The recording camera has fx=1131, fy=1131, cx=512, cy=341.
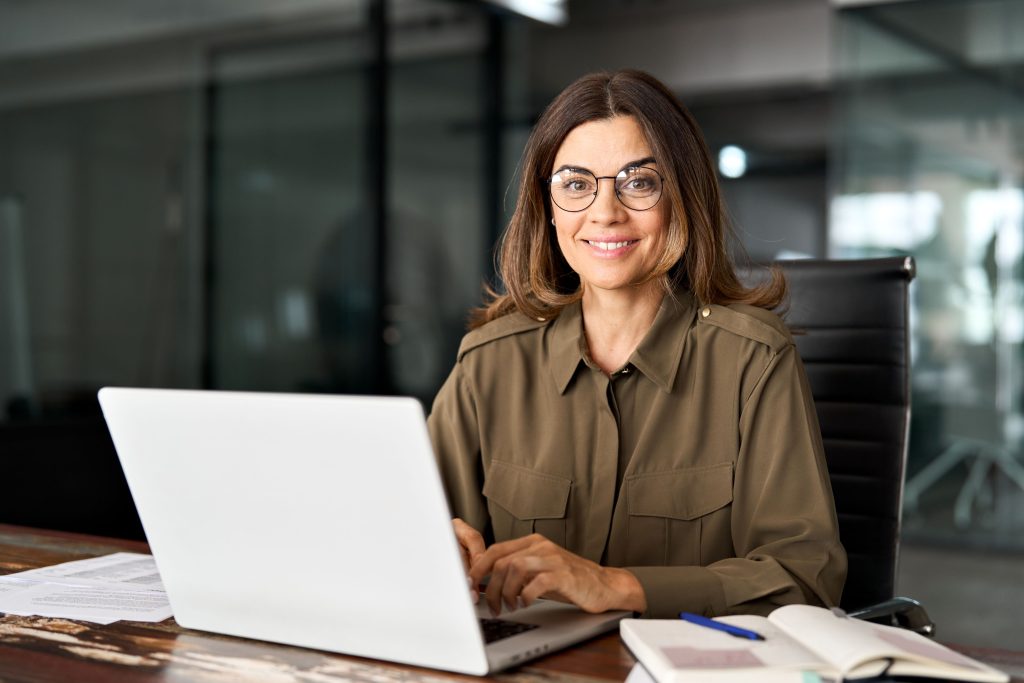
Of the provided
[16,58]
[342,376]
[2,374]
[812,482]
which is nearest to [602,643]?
[812,482]

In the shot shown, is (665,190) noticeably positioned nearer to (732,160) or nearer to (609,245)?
(609,245)

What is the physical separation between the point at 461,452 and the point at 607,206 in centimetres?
42

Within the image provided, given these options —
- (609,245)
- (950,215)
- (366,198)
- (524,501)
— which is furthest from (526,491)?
(950,215)

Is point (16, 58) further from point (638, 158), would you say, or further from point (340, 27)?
point (638, 158)

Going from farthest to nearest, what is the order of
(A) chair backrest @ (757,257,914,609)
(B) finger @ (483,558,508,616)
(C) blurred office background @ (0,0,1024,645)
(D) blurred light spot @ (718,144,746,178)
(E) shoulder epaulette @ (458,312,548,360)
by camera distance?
(D) blurred light spot @ (718,144,746,178) → (C) blurred office background @ (0,0,1024,645) → (A) chair backrest @ (757,257,914,609) → (E) shoulder epaulette @ (458,312,548,360) → (B) finger @ (483,558,508,616)

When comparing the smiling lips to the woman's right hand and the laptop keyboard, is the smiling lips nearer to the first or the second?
the woman's right hand

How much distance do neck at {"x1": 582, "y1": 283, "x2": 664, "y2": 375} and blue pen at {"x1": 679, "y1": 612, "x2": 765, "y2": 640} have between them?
1.90 feet

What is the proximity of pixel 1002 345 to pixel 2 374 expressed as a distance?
4184 mm

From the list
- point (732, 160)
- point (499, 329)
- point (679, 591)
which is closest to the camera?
point (679, 591)

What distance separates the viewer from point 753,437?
1487 mm

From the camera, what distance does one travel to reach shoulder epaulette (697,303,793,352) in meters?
1.54

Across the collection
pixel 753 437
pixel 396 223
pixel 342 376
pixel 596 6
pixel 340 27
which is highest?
pixel 596 6

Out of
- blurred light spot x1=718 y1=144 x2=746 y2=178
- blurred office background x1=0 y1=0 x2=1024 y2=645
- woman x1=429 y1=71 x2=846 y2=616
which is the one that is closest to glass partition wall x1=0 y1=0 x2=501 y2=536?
blurred office background x1=0 y1=0 x2=1024 y2=645

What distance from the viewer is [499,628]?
3.82ft
